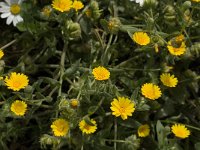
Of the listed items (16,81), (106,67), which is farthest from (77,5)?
(16,81)

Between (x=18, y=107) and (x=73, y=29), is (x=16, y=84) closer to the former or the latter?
(x=18, y=107)

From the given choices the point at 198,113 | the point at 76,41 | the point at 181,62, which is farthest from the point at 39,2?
the point at 198,113

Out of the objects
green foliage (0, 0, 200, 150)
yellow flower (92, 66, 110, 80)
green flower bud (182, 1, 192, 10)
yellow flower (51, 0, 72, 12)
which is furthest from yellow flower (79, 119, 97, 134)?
green flower bud (182, 1, 192, 10)

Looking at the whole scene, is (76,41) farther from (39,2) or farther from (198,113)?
(198,113)

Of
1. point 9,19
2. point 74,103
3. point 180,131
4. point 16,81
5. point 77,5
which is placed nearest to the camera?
point 74,103

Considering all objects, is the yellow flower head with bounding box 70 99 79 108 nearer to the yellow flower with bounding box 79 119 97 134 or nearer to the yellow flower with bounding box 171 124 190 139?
the yellow flower with bounding box 79 119 97 134

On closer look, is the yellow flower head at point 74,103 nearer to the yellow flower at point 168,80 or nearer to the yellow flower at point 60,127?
the yellow flower at point 60,127

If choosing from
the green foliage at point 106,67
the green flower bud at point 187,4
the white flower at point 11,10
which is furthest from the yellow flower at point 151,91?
the white flower at point 11,10
